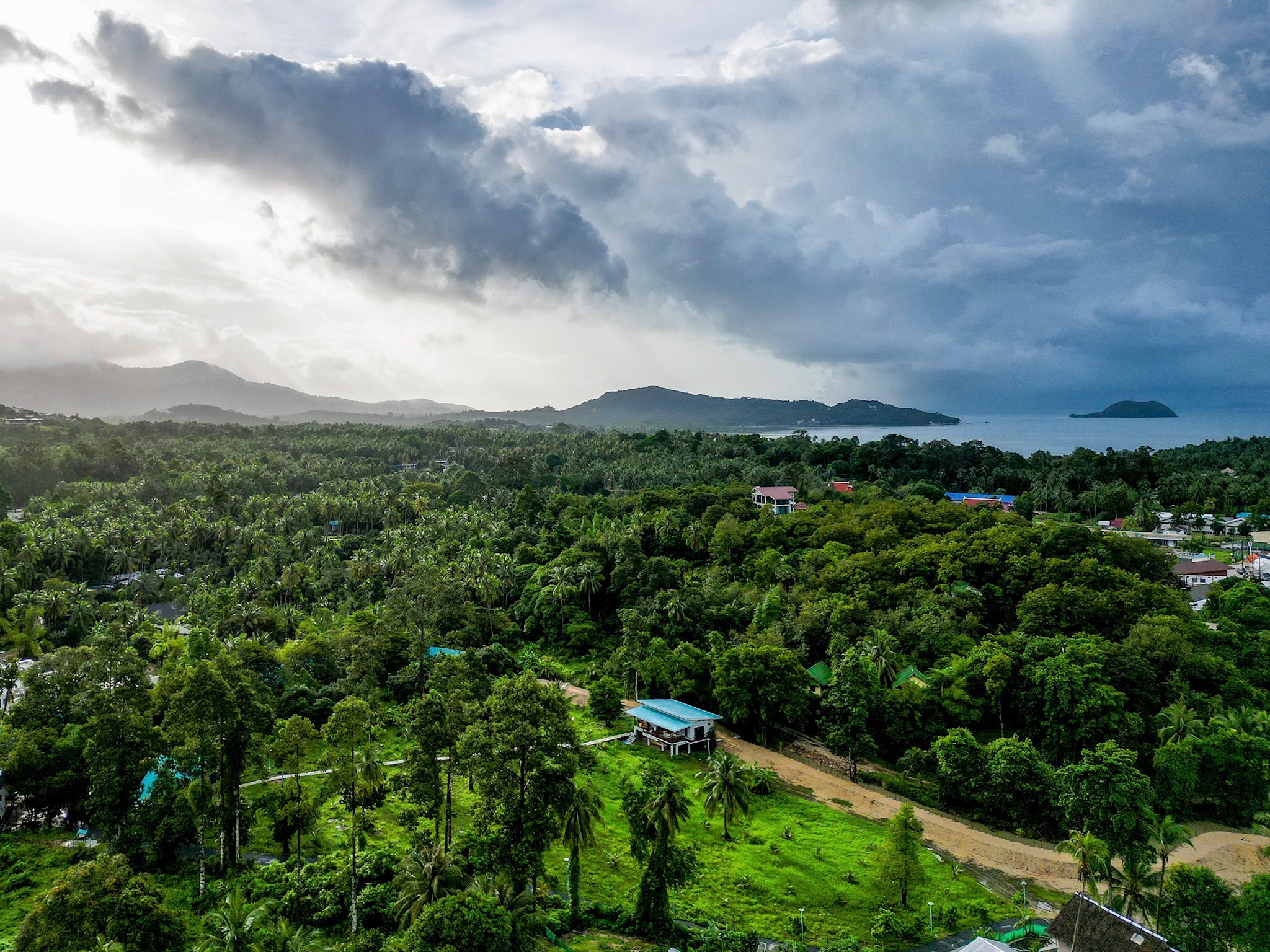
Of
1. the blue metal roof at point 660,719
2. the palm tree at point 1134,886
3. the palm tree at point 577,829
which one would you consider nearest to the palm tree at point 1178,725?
the palm tree at point 1134,886

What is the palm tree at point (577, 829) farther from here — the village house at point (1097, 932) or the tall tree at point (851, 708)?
the tall tree at point (851, 708)

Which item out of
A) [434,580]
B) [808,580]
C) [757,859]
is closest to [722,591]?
[808,580]

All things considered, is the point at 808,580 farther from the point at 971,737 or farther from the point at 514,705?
the point at 514,705

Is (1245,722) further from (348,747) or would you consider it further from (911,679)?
(348,747)

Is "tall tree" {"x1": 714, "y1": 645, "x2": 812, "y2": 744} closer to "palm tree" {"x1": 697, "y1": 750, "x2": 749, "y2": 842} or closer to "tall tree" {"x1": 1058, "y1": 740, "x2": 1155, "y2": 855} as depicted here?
"palm tree" {"x1": 697, "y1": 750, "x2": 749, "y2": 842}

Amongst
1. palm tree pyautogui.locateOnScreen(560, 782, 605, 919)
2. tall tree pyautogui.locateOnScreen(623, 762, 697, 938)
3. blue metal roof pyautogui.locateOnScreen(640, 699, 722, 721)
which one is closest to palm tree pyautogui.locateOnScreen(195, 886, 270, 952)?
palm tree pyautogui.locateOnScreen(560, 782, 605, 919)

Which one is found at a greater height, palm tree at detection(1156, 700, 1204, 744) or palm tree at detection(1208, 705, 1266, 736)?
palm tree at detection(1208, 705, 1266, 736)
